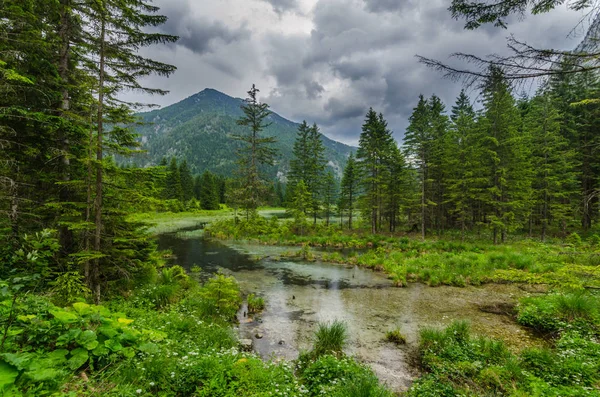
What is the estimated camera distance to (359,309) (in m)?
10.8

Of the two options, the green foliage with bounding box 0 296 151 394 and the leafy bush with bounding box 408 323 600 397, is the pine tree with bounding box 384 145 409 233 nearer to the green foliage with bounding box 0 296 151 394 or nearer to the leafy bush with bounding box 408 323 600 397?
the leafy bush with bounding box 408 323 600 397

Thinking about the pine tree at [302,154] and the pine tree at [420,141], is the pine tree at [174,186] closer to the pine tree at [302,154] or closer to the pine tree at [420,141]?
the pine tree at [302,154]

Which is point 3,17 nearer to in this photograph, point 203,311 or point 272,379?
point 203,311

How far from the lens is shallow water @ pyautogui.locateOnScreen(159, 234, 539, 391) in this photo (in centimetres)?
739

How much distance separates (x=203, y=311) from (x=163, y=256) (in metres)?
12.6

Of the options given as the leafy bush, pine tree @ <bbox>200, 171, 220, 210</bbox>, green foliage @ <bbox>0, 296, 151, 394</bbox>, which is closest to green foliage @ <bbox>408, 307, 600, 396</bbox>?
the leafy bush

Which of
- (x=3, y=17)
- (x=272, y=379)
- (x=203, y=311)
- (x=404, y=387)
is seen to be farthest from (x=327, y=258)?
(x=3, y=17)

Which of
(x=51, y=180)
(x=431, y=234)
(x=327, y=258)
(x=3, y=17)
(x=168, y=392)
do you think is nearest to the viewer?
(x=168, y=392)

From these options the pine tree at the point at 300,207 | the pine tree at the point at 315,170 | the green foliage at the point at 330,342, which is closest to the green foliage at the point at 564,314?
the green foliage at the point at 330,342

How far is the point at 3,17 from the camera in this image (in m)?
6.86

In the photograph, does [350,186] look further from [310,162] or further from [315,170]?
[310,162]

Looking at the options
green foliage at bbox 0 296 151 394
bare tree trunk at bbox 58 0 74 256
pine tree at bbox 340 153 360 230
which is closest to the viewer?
green foliage at bbox 0 296 151 394

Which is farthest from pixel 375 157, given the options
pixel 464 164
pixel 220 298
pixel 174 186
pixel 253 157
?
pixel 174 186

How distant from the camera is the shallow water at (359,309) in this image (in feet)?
24.2
